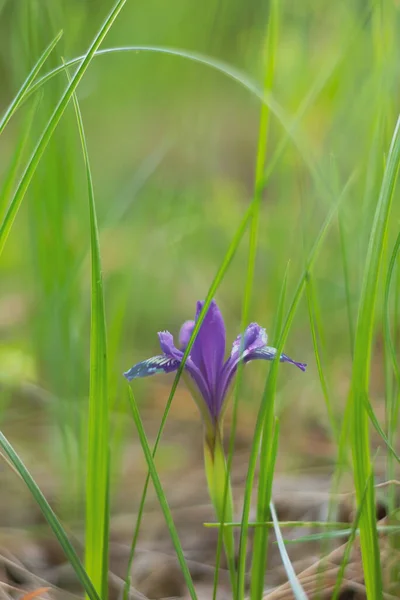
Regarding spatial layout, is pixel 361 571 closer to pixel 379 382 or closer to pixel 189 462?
pixel 189 462

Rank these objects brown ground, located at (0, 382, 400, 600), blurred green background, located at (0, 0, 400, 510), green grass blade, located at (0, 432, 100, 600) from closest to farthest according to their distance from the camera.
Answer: green grass blade, located at (0, 432, 100, 600)
brown ground, located at (0, 382, 400, 600)
blurred green background, located at (0, 0, 400, 510)

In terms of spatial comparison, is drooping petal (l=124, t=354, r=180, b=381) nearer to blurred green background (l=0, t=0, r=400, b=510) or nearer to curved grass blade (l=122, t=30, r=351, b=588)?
curved grass blade (l=122, t=30, r=351, b=588)

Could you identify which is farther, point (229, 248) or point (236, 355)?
point (236, 355)

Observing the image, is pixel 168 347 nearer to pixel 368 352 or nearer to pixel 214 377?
pixel 214 377

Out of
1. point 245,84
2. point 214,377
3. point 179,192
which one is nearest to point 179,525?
point 214,377

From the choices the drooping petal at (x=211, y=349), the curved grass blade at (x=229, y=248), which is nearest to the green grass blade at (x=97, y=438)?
the curved grass blade at (x=229, y=248)

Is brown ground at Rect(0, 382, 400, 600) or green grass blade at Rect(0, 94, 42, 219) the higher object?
green grass blade at Rect(0, 94, 42, 219)

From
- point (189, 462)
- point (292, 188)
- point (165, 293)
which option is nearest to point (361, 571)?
point (189, 462)

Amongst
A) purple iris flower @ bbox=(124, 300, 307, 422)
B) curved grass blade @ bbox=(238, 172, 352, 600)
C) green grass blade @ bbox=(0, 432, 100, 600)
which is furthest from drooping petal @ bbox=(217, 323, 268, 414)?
green grass blade @ bbox=(0, 432, 100, 600)
